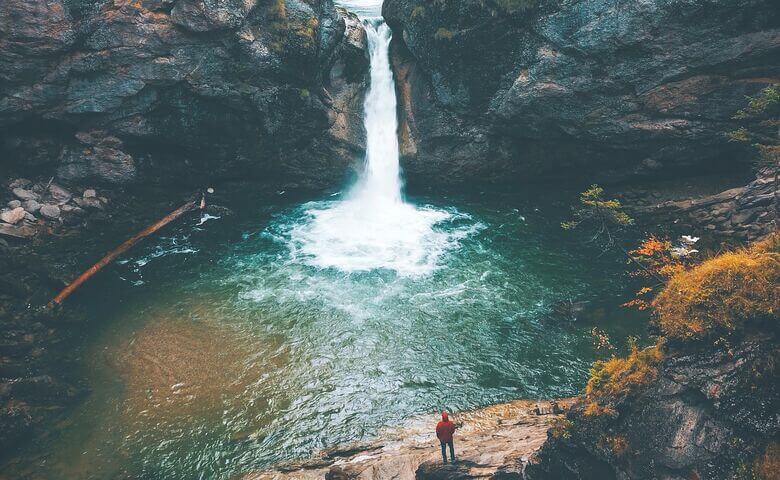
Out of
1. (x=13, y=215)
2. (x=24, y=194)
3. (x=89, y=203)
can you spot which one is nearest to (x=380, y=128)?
(x=89, y=203)

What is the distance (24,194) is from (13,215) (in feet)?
4.00

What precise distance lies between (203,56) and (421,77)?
12.5 metres

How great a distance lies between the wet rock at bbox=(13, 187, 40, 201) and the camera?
20.4 m

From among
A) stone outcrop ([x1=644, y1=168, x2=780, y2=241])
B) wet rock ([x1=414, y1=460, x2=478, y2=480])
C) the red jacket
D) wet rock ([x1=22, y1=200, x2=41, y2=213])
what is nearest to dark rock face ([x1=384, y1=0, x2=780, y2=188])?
stone outcrop ([x1=644, y1=168, x2=780, y2=241])

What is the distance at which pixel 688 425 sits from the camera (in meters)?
7.52

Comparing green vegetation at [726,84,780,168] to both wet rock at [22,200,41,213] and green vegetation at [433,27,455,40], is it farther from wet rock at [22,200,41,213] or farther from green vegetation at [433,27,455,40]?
wet rock at [22,200,41,213]

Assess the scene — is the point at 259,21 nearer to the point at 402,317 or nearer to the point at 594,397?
the point at 402,317

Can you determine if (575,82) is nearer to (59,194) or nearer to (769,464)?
(769,464)

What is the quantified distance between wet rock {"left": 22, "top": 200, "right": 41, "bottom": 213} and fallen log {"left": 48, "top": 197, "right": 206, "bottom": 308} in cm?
357

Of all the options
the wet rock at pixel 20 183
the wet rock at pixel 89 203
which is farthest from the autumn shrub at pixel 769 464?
the wet rock at pixel 20 183

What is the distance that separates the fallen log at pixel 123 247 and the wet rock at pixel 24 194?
4.08 meters

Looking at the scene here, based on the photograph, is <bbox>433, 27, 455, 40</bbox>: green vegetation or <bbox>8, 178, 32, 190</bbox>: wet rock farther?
<bbox>433, 27, 455, 40</bbox>: green vegetation

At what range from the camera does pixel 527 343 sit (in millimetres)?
16672

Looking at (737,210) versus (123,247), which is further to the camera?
(123,247)
